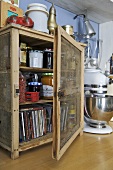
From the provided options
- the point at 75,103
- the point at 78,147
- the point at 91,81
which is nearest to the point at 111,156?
the point at 78,147

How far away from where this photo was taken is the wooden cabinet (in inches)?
40.8

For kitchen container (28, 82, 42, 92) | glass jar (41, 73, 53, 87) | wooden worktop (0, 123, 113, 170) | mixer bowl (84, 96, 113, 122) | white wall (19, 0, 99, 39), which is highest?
white wall (19, 0, 99, 39)

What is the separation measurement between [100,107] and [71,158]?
0.66m

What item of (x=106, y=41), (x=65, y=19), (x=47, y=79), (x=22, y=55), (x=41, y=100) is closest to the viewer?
(x=22, y=55)

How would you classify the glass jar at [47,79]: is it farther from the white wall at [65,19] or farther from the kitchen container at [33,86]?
the white wall at [65,19]

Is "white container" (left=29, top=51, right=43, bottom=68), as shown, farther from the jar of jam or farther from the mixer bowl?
the mixer bowl

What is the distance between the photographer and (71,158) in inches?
45.9

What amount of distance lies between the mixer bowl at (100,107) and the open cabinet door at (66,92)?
0.12 m

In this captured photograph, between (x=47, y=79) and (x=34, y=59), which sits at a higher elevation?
(x=34, y=59)

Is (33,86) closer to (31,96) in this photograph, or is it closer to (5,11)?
(31,96)

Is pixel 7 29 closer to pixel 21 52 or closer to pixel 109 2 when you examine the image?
pixel 21 52

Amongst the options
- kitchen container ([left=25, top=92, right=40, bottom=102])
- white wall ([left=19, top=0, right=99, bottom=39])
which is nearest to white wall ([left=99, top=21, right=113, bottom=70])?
white wall ([left=19, top=0, right=99, bottom=39])

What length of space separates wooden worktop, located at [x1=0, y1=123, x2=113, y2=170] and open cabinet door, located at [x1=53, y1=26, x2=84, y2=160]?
64 mm

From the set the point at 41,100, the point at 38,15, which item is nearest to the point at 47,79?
the point at 41,100
